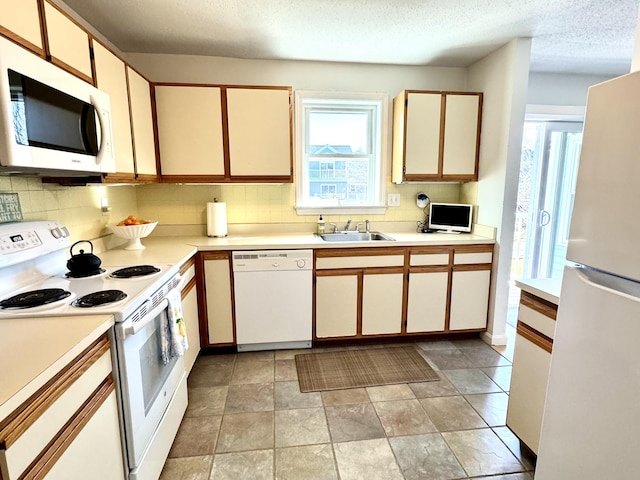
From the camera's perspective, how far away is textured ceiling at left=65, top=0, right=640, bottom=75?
2045mm

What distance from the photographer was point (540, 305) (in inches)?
60.1

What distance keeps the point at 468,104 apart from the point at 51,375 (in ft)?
10.6

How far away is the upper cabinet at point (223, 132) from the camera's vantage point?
2.62 metres

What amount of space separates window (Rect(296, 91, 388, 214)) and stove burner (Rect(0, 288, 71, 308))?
6.74 feet

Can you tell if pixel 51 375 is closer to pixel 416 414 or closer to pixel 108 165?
pixel 108 165

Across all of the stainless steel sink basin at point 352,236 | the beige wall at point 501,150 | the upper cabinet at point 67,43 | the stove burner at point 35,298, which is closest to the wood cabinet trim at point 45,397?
the stove burner at point 35,298

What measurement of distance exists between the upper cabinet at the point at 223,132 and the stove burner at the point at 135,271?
1.11m

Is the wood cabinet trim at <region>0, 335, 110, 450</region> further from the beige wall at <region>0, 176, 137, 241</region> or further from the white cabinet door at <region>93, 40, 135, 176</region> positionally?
the white cabinet door at <region>93, 40, 135, 176</region>

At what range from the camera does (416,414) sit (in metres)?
2.02

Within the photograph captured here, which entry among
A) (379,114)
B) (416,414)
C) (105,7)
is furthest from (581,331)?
(105,7)

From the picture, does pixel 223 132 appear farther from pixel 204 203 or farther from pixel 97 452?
pixel 97 452

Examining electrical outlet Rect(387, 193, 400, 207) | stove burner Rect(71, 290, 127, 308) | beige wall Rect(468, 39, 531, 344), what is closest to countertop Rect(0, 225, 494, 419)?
stove burner Rect(71, 290, 127, 308)

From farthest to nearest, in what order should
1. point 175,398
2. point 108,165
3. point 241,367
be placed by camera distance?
point 241,367, point 175,398, point 108,165

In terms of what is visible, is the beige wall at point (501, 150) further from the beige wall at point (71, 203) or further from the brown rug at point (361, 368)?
the beige wall at point (71, 203)
